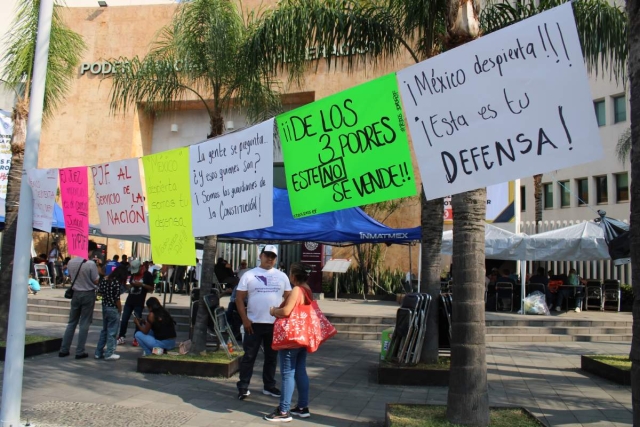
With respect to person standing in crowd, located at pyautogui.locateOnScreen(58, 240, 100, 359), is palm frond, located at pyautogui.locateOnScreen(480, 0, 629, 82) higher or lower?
higher

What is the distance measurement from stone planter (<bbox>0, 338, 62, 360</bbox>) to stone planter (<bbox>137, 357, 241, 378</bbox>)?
2305mm

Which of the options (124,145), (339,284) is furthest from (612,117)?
(124,145)

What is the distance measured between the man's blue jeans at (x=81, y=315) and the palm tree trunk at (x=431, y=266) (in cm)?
547

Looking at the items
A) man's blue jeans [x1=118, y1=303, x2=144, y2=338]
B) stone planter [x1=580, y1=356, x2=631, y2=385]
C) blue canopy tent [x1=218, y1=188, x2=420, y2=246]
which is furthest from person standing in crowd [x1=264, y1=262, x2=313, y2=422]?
man's blue jeans [x1=118, y1=303, x2=144, y2=338]

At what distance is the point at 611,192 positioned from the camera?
30250 mm

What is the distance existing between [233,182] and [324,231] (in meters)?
5.90

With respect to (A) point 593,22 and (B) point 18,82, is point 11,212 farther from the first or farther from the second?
(A) point 593,22

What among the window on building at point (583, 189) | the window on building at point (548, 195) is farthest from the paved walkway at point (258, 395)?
the window on building at point (548, 195)

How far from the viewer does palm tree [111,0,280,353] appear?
32.0ft

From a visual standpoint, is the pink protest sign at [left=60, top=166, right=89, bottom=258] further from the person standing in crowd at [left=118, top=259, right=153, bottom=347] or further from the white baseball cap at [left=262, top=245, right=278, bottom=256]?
the person standing in crowd at [left=118, top=259, right=153, bottom=347]

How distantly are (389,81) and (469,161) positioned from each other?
3.50 ft

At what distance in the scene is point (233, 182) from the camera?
6.49 metres

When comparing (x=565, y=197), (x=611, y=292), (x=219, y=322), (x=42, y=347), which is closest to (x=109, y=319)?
(x=42, y=347)

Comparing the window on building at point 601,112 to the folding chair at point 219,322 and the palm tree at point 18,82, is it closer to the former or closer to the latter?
the folding chair at point 219,322
